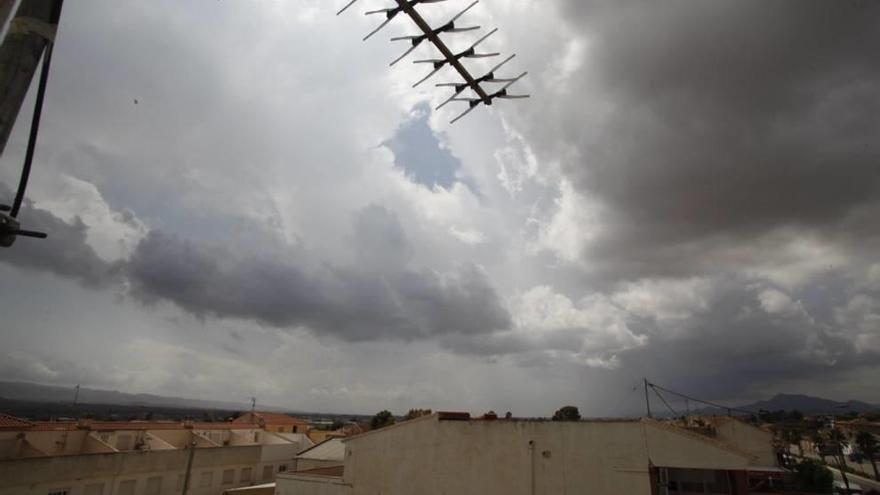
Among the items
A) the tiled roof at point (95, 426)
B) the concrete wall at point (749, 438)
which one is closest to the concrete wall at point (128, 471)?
the tiled roof at point (95, 426)

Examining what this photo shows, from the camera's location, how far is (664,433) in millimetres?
21500

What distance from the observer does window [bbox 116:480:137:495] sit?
124 feet

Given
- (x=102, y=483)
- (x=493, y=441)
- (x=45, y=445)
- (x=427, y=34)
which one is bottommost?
(x=102, y=483)

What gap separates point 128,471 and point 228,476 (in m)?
11.2

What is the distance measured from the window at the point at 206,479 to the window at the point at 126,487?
21.7ft

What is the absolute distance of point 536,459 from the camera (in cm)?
2352

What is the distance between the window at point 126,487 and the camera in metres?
37.9

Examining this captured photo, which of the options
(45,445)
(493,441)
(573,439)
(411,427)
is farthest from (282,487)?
(45,445)

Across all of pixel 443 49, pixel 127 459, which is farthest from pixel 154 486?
pixel 443 49

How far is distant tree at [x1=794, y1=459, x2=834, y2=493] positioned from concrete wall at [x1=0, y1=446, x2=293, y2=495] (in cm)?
→ 5433

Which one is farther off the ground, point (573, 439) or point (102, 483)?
point (573, 439)

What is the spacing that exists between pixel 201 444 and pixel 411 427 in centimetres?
3481

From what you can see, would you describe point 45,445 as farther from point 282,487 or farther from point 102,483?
point 282,487

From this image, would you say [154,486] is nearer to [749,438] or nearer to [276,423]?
[276,423]
